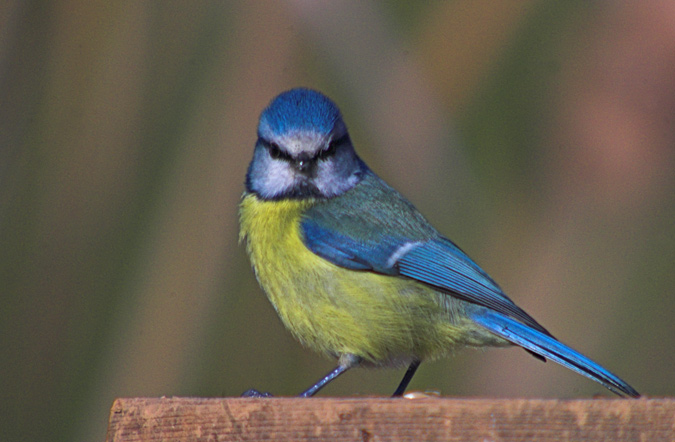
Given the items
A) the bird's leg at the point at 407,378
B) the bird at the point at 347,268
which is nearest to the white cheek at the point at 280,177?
the bird at the point at 347,268

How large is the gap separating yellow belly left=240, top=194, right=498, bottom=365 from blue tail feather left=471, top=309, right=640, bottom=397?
0.05 meters

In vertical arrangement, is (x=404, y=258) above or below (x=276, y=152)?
below

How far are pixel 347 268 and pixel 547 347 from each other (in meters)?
0.59

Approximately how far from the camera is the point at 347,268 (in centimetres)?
258

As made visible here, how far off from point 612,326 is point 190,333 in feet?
6.07

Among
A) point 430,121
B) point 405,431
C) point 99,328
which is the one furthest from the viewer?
point 430,121

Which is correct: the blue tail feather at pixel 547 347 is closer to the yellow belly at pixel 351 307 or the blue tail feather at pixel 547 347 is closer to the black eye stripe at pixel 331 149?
the yellow belly at pixel 351 307

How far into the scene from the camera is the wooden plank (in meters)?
1.57

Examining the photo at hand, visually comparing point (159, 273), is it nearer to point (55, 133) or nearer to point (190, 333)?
point (190, 333)

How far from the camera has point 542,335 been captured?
2.44 metres

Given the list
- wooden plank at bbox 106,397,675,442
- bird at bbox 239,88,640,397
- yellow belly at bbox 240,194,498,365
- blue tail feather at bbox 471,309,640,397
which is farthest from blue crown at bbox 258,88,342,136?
wooden plank at bbox 106,397,675,442

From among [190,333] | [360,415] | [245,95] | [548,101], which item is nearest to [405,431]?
[360,415]

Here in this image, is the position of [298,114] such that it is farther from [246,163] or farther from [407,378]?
[246,163]

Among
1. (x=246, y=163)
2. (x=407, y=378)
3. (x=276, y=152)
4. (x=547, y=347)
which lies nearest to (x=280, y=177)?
(x=276, y=152)
